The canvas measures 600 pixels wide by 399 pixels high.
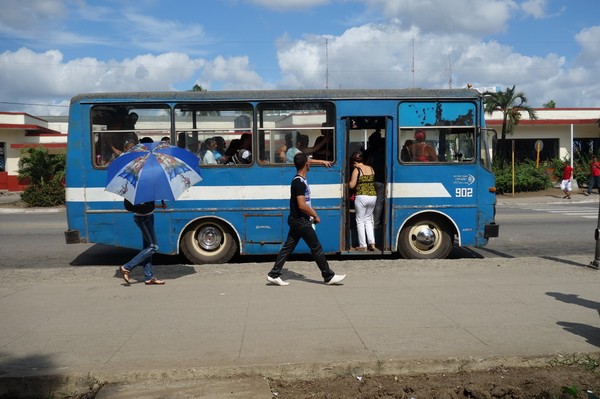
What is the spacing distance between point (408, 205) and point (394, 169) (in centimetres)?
68

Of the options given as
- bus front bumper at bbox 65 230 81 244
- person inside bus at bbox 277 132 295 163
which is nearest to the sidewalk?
bus front bumper at bbox 65 230 81 244

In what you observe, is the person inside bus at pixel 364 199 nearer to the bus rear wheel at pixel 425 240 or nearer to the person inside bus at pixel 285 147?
the bus rear wheel at pixel 425 240

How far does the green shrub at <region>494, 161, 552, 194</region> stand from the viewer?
29062 millimetres

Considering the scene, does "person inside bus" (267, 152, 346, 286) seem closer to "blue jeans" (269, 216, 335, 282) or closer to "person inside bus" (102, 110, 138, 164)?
"blue jeans" (269, 216, 335, 282)

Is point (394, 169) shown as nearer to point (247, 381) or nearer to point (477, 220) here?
point (477, 220)

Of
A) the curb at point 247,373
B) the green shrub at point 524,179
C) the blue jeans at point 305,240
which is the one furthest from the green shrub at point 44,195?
the curb at point 247,373

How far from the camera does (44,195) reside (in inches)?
1011

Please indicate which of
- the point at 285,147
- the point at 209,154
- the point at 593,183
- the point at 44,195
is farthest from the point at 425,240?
the point at 593,183

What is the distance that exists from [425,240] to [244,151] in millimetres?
3581

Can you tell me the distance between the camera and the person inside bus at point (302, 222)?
310 inches

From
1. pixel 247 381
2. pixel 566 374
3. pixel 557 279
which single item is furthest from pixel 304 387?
pixel 557 279

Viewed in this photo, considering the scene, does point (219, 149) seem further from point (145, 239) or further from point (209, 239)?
point (145, 239)

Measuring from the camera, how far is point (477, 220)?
1041cm

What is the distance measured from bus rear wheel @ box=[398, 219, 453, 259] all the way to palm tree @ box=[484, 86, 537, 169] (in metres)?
25.8
